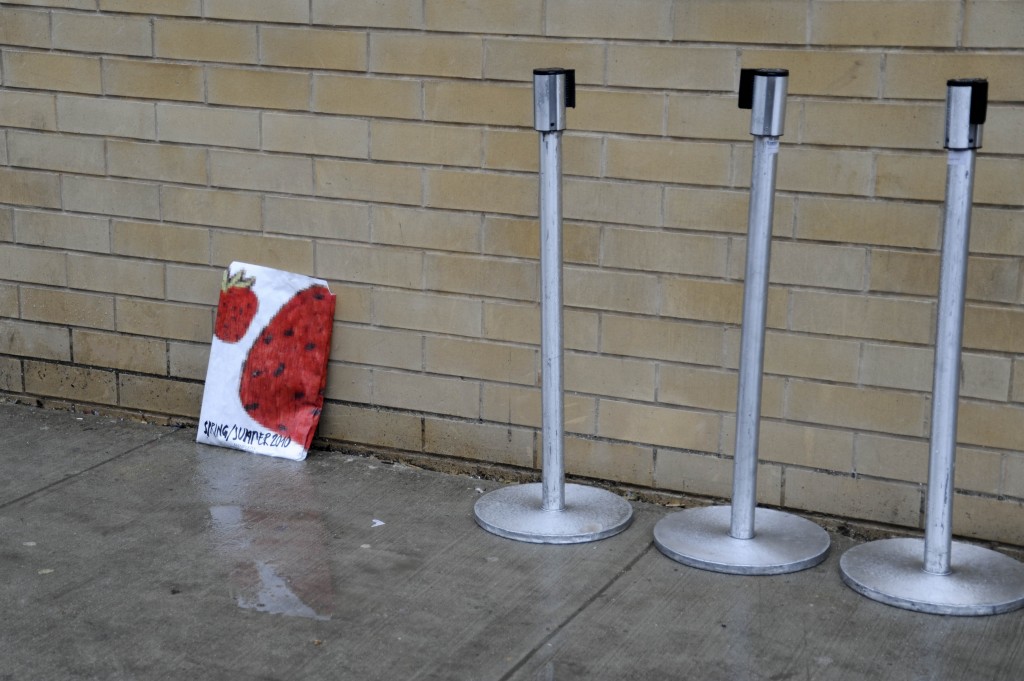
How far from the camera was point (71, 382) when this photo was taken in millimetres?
5648

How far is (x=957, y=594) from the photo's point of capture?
3.81m

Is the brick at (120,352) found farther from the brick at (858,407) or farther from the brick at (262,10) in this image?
the brick at (858,407)

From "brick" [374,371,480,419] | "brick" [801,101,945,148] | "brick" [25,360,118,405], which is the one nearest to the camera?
"brick" [801,101,945,148]

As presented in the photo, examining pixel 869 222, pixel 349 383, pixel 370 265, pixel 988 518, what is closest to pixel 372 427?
pixel 349 383

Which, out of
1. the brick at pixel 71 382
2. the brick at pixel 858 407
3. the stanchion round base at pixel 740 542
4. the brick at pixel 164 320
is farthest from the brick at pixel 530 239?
the brick at pixel 71 382

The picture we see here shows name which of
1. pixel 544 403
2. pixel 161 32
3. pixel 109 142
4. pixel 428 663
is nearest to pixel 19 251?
pixel 109 142

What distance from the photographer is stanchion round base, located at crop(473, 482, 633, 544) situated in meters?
4.32

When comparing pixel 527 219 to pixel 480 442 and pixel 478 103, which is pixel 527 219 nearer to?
pixel 478 103

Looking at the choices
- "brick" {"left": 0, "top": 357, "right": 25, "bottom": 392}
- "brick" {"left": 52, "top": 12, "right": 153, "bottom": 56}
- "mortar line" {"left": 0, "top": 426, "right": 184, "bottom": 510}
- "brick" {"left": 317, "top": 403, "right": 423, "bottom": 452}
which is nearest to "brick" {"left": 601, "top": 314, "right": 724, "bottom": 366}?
"brick" {"left": 317, "top": 403, "right": 423, "bottom": 452}

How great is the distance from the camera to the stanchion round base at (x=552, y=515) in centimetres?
432

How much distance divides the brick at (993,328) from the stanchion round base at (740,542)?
788 mm

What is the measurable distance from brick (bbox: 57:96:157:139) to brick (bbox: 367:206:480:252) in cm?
106

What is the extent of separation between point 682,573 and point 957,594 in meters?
0.80

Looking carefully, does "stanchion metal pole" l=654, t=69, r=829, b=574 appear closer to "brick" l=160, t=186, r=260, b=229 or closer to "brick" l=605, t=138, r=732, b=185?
"brick" l=605, t=138, r=732, b=185
